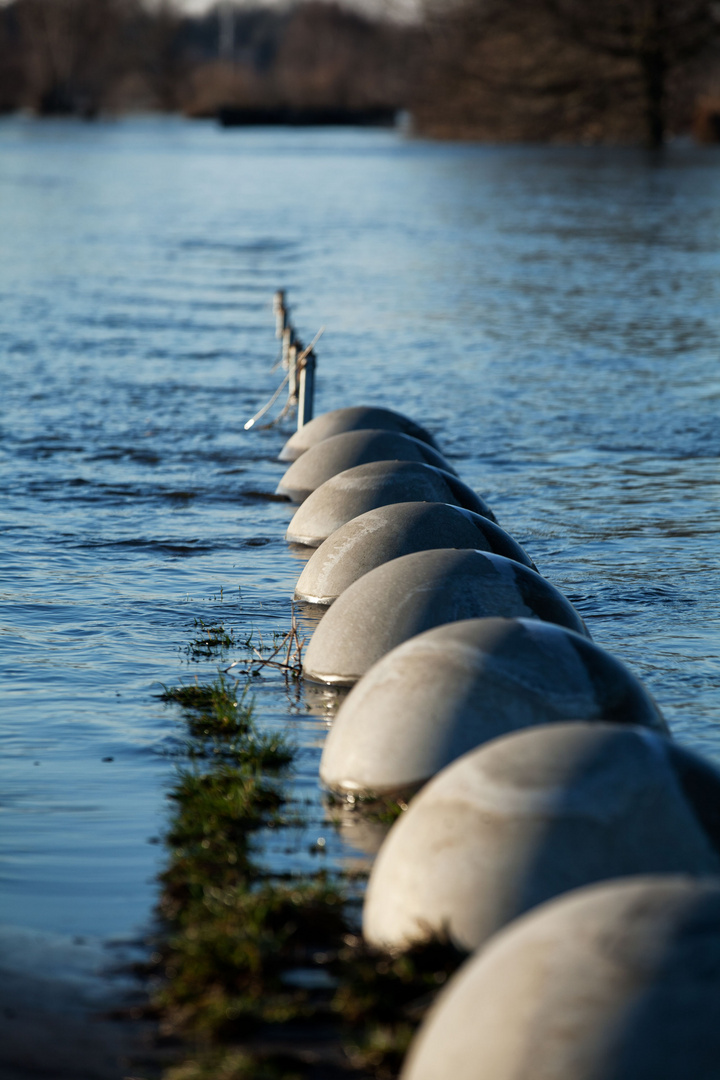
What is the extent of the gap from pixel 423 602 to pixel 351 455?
417cm

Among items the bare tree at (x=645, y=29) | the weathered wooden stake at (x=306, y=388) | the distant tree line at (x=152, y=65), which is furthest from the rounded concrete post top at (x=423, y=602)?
the distant tree line at (x=152, y=65)

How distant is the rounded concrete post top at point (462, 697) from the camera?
5035 millimetres

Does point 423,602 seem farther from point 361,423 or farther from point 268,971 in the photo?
point 361,423

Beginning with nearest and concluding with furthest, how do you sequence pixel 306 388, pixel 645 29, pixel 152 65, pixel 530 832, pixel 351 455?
1. pixel 530 832
2. pixel 351 455
3. pixel 306 388
4. pixel 645 29
5. pixel 152 65

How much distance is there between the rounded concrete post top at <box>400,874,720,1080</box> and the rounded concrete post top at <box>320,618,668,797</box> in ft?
5.85

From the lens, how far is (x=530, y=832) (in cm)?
395

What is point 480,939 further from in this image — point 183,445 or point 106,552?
point 183,445

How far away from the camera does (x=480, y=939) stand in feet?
13.1

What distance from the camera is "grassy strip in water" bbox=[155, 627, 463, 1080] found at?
383 cm

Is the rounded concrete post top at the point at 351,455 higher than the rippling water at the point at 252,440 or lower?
higher

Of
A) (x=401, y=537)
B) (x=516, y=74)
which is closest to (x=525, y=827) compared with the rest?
(x=401, y=537)

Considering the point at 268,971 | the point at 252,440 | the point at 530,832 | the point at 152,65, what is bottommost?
the point at 252,440

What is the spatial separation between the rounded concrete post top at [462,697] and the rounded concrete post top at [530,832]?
0.84m

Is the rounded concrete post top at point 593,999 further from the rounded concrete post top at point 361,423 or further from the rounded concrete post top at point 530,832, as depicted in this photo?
the rounded concrete post top at point 361,423
